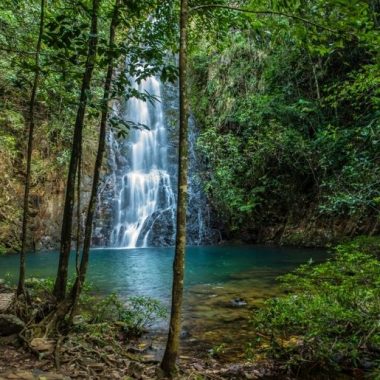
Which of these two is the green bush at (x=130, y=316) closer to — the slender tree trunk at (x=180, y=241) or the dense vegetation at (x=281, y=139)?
the slender tree trunk at (x=180, y=241)

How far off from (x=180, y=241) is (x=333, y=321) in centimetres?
A: 184

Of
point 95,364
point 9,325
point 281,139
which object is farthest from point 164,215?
point 95,364

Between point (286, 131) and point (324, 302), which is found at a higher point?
point (286, 131)

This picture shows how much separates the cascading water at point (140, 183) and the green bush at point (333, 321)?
14891mm

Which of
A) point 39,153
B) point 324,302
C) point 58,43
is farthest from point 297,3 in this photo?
point 39,153


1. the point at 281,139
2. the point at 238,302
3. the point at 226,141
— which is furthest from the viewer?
the point at 226,141

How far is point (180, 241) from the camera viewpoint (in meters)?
3.56

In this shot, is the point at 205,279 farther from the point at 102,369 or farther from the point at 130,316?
the point at 102,369

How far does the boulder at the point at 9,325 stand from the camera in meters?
4.42

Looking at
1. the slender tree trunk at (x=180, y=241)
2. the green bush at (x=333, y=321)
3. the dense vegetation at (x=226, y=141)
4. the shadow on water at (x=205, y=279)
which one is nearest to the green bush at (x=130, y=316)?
the dense vegetation at (x=226, y=141)

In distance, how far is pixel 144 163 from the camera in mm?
22188

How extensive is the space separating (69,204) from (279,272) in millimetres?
7266

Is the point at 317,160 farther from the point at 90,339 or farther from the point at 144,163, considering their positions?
the point at 90,339

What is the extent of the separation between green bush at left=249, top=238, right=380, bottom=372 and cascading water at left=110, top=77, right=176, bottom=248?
14.9 meters
